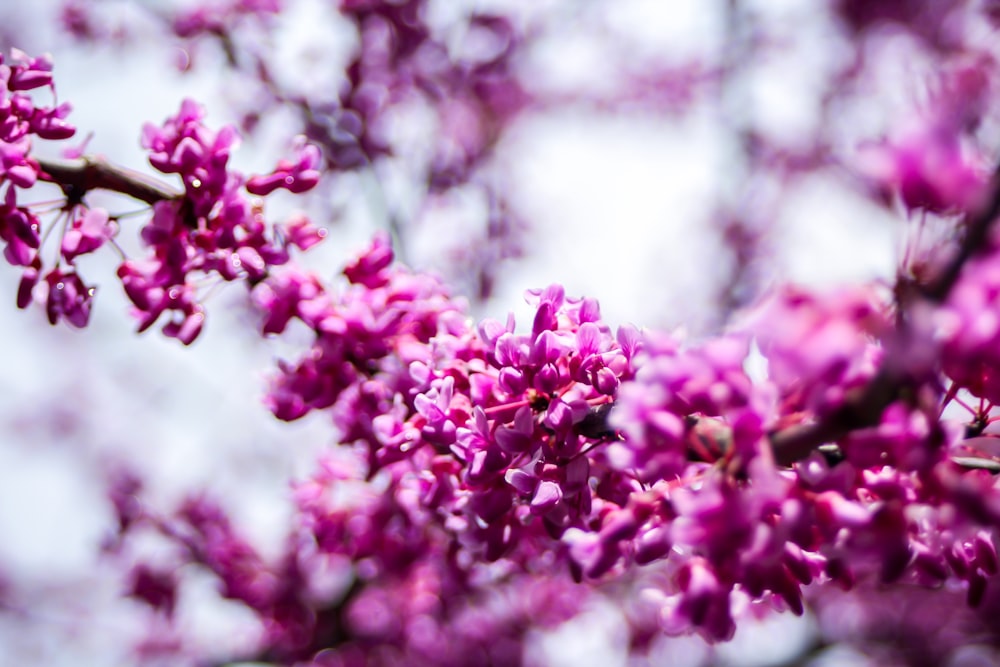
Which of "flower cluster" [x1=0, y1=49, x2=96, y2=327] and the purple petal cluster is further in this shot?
"flower cluster" [x1=0, y1=49, x2=96, y2=327]

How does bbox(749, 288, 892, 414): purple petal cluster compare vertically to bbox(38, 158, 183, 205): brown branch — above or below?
below

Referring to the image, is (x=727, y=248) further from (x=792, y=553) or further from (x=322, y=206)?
(x=792, y=553)

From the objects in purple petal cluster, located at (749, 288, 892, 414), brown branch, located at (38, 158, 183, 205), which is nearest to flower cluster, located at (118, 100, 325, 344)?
brown branch, located at (38, 158, 183, 205)

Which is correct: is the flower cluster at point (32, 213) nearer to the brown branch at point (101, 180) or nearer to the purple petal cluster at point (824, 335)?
the brown branch at point (101, 180)

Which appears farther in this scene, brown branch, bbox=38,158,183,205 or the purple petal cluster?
brown branch, bbox=38,158,183,205

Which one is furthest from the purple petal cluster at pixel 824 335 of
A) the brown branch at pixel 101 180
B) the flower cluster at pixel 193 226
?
the brown branch at pixel 101 180

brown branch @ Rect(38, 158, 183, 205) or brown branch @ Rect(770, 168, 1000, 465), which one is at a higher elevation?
brown branch @ Rect(38, 158, 183, 205)

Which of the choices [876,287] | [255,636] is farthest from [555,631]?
[876,287]

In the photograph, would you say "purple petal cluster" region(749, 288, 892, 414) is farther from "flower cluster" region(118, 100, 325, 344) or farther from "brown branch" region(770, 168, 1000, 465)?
"flower cluster" region(118, 100, 325, 344)
